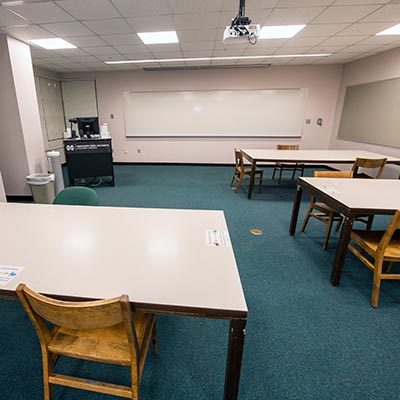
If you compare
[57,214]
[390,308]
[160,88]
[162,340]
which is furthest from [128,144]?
[390,308]

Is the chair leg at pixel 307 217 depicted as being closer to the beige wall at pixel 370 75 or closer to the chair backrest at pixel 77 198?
the chair backrest at pixel 77 198

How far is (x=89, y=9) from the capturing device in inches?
114

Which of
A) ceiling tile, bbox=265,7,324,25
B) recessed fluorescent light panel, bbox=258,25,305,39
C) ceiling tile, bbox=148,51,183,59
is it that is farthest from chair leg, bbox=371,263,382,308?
ceiling tile, bbox=148,51,183,59

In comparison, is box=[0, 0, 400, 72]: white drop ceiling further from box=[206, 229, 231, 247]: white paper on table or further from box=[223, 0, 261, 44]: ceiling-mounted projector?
box=[206, 229, 231, 247]: white paper on table

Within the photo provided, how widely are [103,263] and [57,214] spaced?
32.2 inches

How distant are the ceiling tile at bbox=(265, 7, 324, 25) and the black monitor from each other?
370 cm

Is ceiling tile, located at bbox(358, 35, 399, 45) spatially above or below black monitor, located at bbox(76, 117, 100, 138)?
above

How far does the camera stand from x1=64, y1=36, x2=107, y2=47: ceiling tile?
12.7ft

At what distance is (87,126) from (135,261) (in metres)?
4.77

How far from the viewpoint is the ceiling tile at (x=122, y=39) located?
150 inches

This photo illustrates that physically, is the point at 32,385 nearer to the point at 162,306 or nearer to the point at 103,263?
the point at 103,263

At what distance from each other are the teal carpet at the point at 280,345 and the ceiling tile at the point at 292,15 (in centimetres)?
292

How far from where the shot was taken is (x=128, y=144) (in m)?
7.11

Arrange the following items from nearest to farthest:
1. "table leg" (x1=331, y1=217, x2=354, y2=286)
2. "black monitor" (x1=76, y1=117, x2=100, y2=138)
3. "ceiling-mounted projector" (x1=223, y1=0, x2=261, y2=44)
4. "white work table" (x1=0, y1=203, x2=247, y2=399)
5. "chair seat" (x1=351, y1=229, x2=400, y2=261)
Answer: "white work table" (x1=0, y1=203, x2=247, y2=399), "chair seat" (x1=351, y1=229, x2=400, y2=261), "table leg" (x1=331, y1=217, x2=354, y2=286), "ceiling-mounted projector" (x1=223, y1=0, x2=261, y2=44), "black monitor" (x1=76, y1=117, x2=100, y2=138)
